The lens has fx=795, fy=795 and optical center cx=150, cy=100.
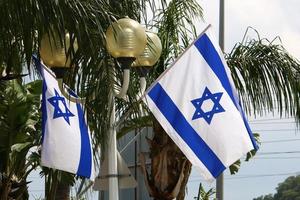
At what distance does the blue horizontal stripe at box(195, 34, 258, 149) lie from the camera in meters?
8.71

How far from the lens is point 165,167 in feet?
41.4

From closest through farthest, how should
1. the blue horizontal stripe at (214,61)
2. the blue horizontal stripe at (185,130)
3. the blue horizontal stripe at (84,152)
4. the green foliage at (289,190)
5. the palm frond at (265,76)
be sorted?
the blue horizontal stripe at (185,130) → the blue horizontal stripe at (84,152) → the blue horizontal stripe at (214,61) → the palm frond at (265,76) → the green foliage at (289,190)

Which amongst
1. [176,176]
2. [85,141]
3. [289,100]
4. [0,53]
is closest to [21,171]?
[176,176]

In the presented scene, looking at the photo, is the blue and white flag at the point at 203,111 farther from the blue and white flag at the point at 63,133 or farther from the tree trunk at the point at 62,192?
the tree trunk at the point at 62,192

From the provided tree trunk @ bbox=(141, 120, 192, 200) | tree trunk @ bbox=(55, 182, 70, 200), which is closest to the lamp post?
tree trunk @ bbox=(141, 120, 192, 200)

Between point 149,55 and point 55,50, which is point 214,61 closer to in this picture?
point 149,55

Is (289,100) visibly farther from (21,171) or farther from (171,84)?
(21,171)

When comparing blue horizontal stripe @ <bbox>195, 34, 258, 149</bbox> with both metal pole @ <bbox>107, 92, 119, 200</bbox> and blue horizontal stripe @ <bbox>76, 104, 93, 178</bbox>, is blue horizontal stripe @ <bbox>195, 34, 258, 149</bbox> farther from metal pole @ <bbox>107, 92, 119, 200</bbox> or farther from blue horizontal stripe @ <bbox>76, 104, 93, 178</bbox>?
blue horizontal stripe @ <bbox>76, 104, 93, 178</bbox>

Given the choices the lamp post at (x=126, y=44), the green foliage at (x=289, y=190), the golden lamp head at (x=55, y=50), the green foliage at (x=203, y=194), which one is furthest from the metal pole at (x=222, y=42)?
the green foliage at (x=289, y=190)

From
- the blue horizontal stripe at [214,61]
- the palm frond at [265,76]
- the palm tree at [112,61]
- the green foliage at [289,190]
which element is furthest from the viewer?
the green foliage at [289,190]

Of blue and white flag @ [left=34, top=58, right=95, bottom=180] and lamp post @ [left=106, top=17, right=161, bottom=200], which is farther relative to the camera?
blue and white flag @ [left=34, top=58, right=95, bottom=180]

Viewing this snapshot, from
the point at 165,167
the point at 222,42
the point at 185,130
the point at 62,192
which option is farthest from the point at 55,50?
the point at 222,42

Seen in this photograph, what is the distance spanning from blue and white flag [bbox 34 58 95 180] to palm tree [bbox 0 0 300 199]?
0.18 m

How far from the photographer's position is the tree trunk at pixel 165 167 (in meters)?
12.5
